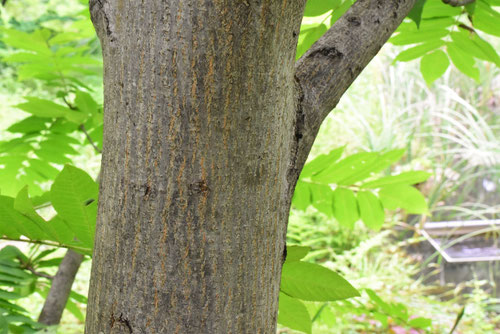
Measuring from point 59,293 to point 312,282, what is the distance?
1.92ft

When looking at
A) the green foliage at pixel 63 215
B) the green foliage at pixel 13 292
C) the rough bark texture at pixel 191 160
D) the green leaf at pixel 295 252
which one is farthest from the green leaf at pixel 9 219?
the green leaf at pixel 295 252

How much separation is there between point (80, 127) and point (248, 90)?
80 cm

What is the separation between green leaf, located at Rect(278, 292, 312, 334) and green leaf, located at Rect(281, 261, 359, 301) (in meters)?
0.03

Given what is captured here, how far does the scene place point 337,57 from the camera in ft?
1.65

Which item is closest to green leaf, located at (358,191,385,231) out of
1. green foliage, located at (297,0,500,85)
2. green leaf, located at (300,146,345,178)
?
green leaf, located at (300,146,345,178)

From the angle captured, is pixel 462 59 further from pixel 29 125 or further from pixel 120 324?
pixel 29 125

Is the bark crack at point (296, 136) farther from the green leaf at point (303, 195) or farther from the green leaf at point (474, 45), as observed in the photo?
the green leaf at point (303, 195)

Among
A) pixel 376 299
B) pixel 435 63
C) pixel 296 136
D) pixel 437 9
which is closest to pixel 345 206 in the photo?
pixel 376 299

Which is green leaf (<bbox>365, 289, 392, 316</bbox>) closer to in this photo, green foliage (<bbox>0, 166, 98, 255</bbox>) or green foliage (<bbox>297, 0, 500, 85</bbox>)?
green foliage (<bbox>297, 0, 500, 85</bbox>)

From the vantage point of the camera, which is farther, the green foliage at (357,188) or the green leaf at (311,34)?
the green foliage at (357,188)

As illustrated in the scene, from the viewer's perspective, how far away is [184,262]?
0.39 meters

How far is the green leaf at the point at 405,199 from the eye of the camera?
1068mm

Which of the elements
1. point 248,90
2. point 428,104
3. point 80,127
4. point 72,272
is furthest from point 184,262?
point 428,104

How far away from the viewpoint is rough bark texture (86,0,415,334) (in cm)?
38
